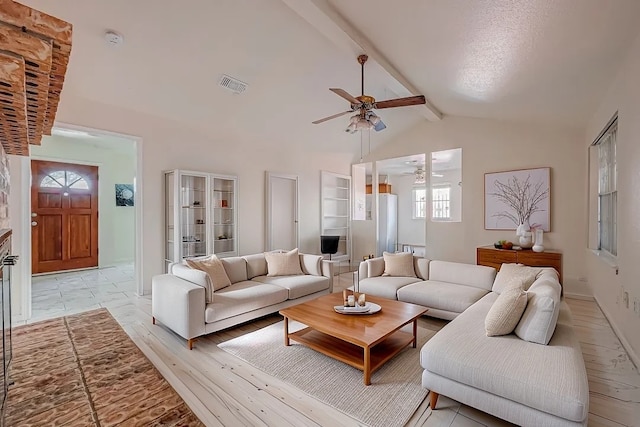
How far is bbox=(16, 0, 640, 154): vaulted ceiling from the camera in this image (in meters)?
2.44

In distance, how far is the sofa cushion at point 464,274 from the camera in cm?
356

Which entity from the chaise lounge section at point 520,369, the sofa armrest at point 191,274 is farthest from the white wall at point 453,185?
the sofa armrest at point 191,274

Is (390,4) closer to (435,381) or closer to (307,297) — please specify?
(435,381)

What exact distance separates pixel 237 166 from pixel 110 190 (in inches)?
145

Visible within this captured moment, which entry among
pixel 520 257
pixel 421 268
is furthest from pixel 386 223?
pixel 421 268

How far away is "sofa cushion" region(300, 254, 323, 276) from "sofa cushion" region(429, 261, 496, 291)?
151cm

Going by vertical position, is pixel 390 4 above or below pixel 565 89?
above

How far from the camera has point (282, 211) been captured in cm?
619

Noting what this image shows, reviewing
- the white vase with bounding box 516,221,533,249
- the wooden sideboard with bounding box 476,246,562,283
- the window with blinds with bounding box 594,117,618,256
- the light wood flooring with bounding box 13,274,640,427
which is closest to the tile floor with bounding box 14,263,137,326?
the light wood flooring with bounding box 13,274,640,427

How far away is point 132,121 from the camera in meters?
4.25

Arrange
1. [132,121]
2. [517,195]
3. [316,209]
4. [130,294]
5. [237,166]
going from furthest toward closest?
[316,209]
[237,166]
[517,195]
[130,294]
[132,121]

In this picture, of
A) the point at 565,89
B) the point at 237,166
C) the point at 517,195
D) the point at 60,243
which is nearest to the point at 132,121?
the point at 237,166

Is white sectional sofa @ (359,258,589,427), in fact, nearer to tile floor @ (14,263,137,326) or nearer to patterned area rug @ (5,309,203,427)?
patterned area rug @ (5,309,203,427)

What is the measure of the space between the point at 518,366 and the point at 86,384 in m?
2.92
